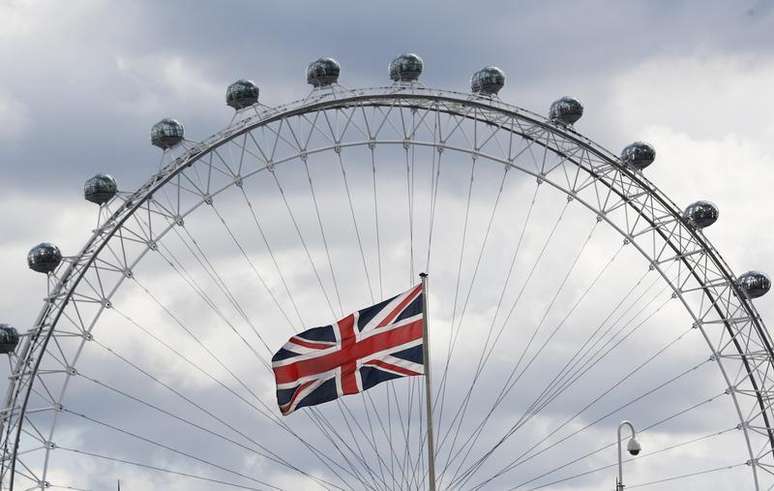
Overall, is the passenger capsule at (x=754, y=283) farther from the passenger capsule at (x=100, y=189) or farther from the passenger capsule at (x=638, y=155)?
the passenger capsule at (x=100, y=189)

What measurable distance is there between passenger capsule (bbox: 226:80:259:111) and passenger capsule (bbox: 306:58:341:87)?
5.14 ft

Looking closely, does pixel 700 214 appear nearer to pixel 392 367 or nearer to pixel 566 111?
pixel 566 111

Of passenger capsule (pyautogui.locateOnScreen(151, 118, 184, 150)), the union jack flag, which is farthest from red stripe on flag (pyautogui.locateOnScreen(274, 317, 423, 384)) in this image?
passenger capsule (pyautogui.locateOnScreen(151, 118, 184, 150))

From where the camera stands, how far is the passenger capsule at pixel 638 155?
59344 mm

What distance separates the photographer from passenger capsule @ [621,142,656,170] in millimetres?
59344

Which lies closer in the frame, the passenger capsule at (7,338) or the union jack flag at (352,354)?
the union jack flag at (352,354)

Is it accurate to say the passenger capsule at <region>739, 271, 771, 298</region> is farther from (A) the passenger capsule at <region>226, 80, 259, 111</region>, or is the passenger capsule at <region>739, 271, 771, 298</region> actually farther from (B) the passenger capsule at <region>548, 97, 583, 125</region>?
(A) the passenger capsule at <region>226, 80, 259, 111</region>

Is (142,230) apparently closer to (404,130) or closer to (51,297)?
(51,297)

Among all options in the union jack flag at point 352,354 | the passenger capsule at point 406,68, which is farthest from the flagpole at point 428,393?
the passenger capsule at point 406,68

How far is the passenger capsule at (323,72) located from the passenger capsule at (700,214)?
11.1 m

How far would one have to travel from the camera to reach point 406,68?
189 ft

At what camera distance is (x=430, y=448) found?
167ft

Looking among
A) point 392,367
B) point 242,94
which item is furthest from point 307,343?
point 242,94

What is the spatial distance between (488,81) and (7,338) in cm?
1509
